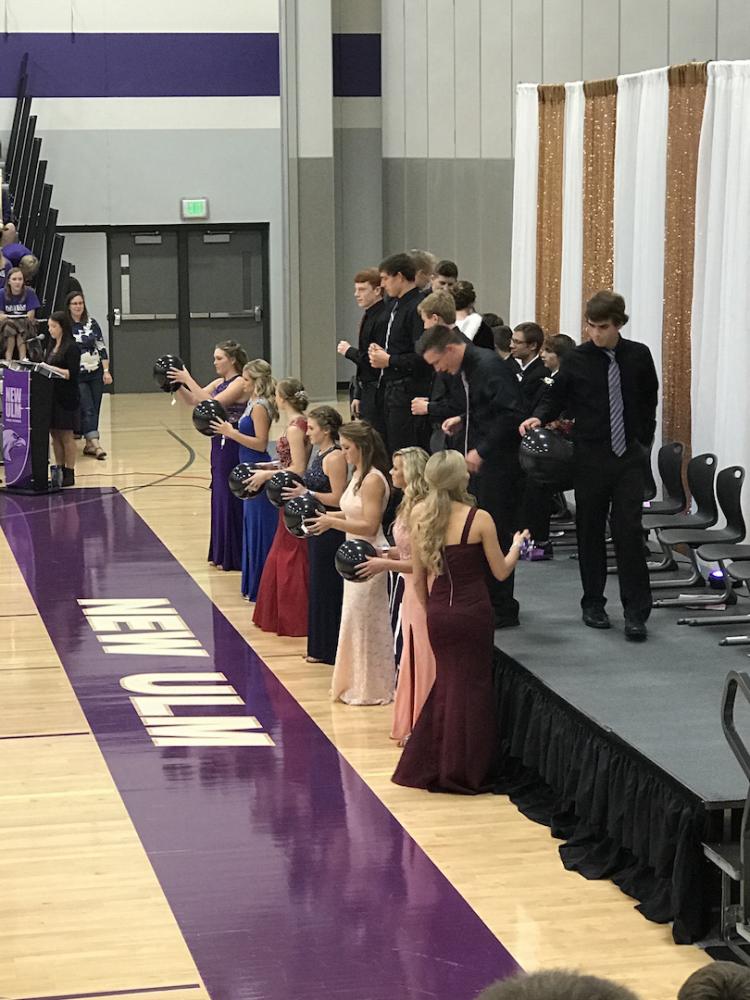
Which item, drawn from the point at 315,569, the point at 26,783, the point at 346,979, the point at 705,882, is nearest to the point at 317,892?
the point at 346,979

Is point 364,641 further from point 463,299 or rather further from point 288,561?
point 463,299

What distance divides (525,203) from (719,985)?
10724mm

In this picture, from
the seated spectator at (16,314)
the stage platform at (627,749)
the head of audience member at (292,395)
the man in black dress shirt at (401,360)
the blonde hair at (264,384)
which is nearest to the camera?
the stage platform at (627,749)

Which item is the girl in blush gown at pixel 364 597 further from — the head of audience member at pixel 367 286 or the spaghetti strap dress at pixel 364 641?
the head of audience member at pixel 367 286

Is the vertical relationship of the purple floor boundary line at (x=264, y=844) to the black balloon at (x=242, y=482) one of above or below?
below

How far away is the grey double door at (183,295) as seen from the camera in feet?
76.3

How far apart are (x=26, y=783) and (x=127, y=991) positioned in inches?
87.4

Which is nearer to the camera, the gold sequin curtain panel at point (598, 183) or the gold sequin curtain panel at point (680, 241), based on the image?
the gold sequin curtain panel at point (680, 241)

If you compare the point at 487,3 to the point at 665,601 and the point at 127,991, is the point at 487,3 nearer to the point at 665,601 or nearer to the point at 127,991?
the point at 665,601

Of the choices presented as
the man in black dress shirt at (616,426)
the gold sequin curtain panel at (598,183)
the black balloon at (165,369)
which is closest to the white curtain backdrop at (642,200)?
the gold sequin curtain panel at (598,183)

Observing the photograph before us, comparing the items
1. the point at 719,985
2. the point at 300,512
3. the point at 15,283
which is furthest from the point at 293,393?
the point at 15,283

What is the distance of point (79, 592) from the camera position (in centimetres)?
1098

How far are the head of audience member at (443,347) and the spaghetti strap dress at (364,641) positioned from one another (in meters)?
0.73

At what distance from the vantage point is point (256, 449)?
A: 407 inches
